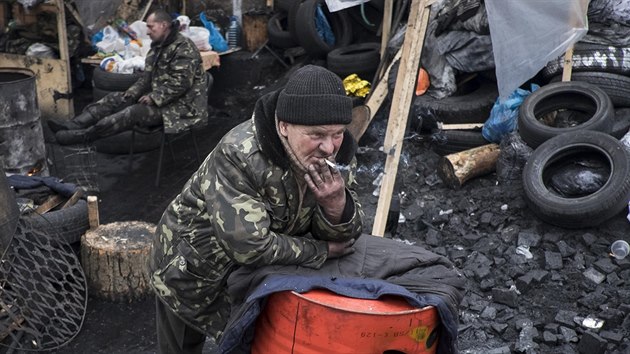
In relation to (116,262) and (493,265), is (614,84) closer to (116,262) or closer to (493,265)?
(493,265)

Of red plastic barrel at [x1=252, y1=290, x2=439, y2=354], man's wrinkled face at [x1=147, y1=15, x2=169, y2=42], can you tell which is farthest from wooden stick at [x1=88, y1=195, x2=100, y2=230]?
red plastic barrel at [x1=252, y1=290, x2=439, y2=354]

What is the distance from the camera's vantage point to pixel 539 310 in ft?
18.6

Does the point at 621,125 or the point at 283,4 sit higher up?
the point at 283,4

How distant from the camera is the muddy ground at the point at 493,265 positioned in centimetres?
534

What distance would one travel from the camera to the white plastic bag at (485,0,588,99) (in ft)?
19.7

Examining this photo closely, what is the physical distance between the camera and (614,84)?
7773 millimetres

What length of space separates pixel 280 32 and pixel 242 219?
8.80 meters

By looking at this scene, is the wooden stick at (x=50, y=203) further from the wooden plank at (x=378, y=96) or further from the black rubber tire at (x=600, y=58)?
the black rubber tire at (x=600, y=58)

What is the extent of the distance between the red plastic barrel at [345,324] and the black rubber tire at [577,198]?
4.04 m

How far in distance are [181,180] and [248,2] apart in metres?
4.60

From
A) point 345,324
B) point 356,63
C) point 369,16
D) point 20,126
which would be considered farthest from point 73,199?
point 369,16

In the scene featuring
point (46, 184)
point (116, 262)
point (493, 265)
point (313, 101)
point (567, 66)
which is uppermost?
point (313, 101)

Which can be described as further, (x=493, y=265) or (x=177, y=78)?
(x=177, y=78)

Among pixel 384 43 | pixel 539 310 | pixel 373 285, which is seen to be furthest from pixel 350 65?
pixel 373 285
